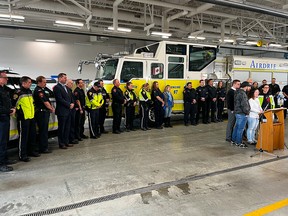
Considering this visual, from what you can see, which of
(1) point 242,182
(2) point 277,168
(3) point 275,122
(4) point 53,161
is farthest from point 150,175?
(3) point 275,122

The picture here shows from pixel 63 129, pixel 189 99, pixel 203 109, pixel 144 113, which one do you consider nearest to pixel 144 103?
pixel 144 113

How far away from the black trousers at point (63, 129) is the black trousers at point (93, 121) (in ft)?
3.23

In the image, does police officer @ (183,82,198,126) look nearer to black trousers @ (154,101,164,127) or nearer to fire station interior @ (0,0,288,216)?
fire station interior @ (0,0,288,216)

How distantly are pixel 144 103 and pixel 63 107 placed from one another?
10.2ft

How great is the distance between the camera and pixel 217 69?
10570 mm

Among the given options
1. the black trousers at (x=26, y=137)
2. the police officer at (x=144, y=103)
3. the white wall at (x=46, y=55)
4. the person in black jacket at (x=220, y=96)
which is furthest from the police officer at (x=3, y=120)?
the white wall at (x=46, y=55)

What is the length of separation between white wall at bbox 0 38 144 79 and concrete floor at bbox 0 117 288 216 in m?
12.5

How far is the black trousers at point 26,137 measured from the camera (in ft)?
16.4

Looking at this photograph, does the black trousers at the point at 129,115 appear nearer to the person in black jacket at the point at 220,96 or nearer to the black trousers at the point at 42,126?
the black trousers at the point at 42,126

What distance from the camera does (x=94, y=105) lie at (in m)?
7.04

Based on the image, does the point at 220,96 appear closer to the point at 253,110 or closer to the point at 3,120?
the point at 253,110

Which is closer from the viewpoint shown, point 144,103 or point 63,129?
point 63,129

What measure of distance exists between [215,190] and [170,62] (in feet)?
20.3

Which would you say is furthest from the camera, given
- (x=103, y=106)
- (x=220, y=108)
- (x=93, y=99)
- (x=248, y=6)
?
(x=220, y=108)
